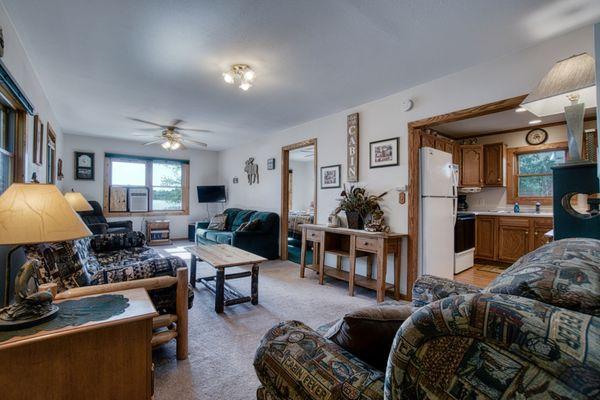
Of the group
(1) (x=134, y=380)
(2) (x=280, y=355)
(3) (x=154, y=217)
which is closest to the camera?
(2) (x=280, y=355)

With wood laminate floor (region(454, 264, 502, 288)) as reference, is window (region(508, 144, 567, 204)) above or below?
above

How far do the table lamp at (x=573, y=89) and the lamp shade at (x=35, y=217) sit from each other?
2.78 m

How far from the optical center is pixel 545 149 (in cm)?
468

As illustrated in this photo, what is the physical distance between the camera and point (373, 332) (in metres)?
0.96

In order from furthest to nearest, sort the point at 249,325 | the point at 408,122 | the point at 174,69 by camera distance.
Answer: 1. the point at 408,122
2. the point at 174,69
3. the point at 249,325

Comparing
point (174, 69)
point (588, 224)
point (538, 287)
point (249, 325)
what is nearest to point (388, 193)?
point (588, 224)

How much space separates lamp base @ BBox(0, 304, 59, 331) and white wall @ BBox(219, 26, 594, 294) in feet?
9.77

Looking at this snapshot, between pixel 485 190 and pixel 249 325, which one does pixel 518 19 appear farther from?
pixel 485 190

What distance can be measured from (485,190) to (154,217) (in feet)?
23.4

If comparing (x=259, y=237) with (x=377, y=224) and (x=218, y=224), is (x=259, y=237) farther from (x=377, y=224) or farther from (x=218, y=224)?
(x=377, y=224)

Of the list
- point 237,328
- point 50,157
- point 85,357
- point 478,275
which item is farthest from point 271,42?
point 478,275

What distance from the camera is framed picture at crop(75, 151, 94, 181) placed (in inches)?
241

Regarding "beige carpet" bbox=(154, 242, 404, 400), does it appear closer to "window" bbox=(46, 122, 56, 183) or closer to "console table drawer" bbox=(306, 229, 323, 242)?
"console table drawer" bbox=(306, 229, 323, 242)

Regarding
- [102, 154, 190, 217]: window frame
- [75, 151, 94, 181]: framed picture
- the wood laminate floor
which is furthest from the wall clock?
[75, 151, 94, 181]: framed picture
